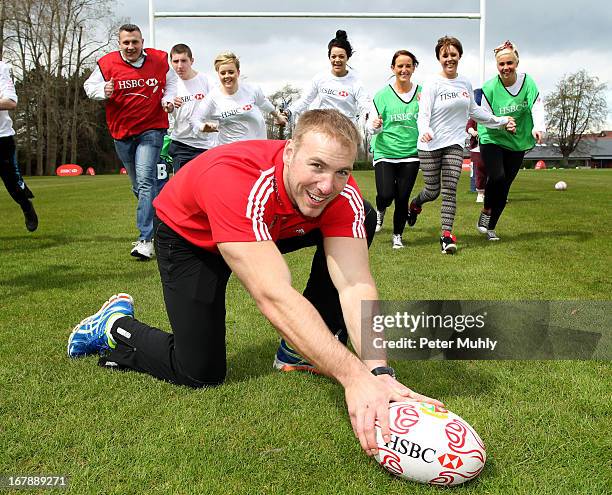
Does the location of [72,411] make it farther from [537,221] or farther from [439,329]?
[537,221]

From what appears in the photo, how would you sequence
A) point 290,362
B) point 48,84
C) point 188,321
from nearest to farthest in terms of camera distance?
1. point 188,321
2. point 290,362
3. point 48,84

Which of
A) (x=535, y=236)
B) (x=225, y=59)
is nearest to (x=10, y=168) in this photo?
(x=225, y=59)

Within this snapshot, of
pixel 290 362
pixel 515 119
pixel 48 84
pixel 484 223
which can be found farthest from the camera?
pixel 48 84

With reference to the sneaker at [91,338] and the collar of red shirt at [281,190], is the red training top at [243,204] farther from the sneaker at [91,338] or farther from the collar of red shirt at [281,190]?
the sneaker at [91,338]

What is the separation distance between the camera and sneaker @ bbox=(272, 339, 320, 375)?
3.55m

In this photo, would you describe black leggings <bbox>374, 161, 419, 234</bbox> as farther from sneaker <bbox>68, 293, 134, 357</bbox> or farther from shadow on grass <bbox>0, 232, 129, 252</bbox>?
sneaker <bbox>68, 293, 134, 357</bbox>

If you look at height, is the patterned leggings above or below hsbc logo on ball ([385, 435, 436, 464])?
above

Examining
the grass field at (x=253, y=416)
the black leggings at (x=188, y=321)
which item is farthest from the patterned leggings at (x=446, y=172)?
the black leggings at (x=188, y=321)

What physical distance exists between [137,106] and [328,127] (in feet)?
18.6

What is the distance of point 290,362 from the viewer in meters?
3.58

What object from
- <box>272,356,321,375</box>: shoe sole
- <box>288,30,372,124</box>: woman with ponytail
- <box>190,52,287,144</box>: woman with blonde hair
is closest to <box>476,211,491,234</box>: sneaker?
<box>288,30,372,124</box>: woman with ponytail

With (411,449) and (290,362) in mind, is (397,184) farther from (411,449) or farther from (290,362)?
(411,449)

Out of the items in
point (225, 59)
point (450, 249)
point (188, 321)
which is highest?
point (225, 59)

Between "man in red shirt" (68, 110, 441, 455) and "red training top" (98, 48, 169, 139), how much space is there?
422cm
